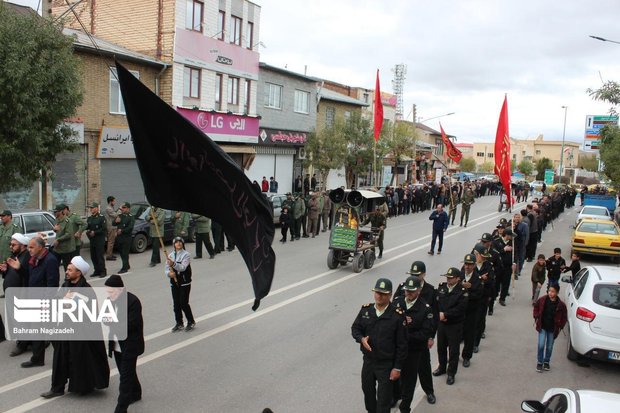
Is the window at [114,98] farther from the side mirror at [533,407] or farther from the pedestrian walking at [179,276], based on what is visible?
the side mirror at [533,407]

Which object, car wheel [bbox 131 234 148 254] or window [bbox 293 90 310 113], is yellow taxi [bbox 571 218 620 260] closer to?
car wheel [bbox 131 234 148 254]

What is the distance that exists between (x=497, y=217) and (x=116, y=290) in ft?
92.7

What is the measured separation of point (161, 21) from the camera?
24.6 m

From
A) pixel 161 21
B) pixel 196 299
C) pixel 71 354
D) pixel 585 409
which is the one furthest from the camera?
pixel 161 21

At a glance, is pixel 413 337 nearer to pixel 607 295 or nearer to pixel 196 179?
pixel 196 179

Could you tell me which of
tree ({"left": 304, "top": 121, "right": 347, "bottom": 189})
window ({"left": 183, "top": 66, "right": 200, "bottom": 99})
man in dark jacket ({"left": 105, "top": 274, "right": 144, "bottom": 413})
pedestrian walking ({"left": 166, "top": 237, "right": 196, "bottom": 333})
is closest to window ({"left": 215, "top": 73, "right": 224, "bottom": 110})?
window ({"left": 183, "top": 66, "right": 200, "bottom": 99})

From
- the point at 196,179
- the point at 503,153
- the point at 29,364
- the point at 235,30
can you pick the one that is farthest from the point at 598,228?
the point at 235,30

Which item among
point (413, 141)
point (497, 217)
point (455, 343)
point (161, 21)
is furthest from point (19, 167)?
point (413, 141)

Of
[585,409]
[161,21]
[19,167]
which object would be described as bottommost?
[585,409]

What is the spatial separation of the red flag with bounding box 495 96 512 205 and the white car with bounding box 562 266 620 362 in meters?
5.61

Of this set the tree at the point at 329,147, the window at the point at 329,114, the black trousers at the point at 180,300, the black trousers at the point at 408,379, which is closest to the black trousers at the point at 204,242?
the black trousers at the point at 180,300

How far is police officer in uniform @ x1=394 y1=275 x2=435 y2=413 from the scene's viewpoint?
648 centimetres

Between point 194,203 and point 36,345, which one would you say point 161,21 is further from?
point 194,203

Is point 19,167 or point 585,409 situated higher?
point 19,167
